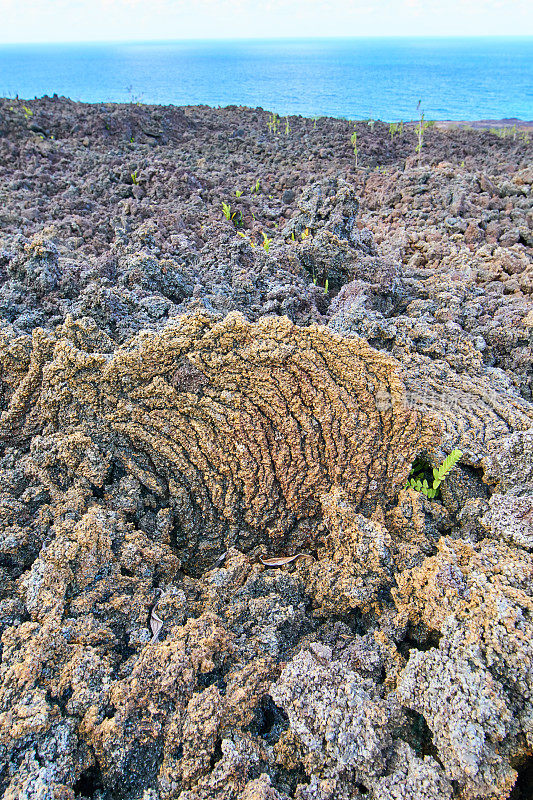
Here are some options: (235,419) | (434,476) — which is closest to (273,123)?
(235,419)

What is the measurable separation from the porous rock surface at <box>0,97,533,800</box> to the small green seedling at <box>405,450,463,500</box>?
0.06m

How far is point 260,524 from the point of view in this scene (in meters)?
2.31

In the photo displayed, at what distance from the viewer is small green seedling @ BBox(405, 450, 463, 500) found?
82.6 inches

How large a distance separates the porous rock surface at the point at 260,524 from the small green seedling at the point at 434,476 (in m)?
0.06

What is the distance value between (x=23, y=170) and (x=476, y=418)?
24.2ft

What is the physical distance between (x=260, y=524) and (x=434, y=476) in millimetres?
839

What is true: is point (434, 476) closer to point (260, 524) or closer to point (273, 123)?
point (260, 524)

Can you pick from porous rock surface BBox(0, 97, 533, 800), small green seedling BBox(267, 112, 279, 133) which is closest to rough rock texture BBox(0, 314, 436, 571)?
porous rock surface BBox(0, 97, 533, 800)

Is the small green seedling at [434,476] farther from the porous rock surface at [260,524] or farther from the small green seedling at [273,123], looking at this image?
the small green seedling at [273,123]

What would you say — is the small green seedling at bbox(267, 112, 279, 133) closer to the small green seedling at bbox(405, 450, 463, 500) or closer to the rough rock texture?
the rough rock texture

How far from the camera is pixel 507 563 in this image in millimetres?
1724

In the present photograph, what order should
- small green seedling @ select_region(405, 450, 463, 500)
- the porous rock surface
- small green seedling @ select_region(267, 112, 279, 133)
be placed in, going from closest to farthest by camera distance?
the porous rock surface, small green seedling @ select_region(405, 450, 463, 500), small green seedling @ select_region(267, 112, 279, 133)

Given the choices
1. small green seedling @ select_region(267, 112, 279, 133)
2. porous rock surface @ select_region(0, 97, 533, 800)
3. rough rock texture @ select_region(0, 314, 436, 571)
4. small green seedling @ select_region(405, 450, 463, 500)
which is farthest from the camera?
small green seedling @ select_region(267, 112, 279, 133)

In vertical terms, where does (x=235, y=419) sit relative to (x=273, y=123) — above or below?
below
